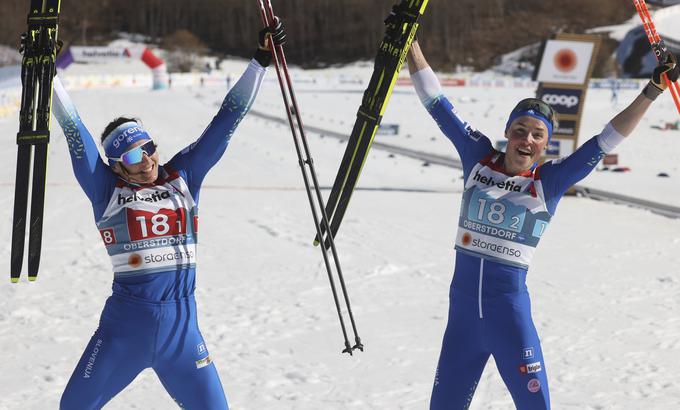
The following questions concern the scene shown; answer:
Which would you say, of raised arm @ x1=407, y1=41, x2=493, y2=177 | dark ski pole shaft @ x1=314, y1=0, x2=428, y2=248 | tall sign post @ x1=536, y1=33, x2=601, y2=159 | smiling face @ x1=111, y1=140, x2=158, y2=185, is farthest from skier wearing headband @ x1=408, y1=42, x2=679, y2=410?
tall sign post @ x1=536, y1=33, x2=601, y2=159

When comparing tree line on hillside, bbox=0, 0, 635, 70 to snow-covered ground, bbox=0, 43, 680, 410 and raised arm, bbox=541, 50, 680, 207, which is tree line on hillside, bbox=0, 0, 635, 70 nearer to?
snow-covered ground, bbox=0, 43, 680, 410

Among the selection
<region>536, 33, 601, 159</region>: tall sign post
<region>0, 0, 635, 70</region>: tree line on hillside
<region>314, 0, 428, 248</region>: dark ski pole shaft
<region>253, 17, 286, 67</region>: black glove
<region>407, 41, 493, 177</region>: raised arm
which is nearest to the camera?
<region>253, 17, 286, 67</region>: black glove

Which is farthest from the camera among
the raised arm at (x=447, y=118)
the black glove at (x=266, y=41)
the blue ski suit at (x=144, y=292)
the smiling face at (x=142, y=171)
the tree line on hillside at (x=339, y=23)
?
the tree line on hillside at (x=339, y=23)

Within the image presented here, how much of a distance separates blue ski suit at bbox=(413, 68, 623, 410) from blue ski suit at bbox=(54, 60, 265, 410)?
1192mm

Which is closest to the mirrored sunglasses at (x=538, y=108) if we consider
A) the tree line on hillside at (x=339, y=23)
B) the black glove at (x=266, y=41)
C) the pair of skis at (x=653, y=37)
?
the pair of skis at (x=653, y=37)

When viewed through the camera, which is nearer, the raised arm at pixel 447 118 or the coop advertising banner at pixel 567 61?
the raised arm at pixel 447 118

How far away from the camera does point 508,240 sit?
13.2 feet

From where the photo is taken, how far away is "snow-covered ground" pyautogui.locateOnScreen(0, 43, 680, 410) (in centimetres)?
590

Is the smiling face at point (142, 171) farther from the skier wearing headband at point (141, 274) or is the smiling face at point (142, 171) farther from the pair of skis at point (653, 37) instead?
the pair of skis at point (653, 37)

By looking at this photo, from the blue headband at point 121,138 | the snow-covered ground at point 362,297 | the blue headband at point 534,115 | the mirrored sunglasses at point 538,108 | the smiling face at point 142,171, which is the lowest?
the snow-covered ground at point 362,297

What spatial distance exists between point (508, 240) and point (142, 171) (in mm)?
1809

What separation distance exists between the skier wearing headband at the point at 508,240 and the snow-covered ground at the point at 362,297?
5.39 ft

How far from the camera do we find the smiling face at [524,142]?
399cm

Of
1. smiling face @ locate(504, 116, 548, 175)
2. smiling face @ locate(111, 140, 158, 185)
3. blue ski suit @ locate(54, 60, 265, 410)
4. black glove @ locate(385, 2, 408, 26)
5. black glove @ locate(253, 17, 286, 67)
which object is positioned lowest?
blue ski suit @ locate(54, 60, 265, 410)
